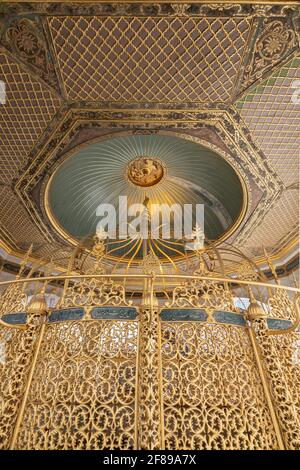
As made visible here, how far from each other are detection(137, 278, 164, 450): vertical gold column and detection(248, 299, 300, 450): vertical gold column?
1065mm

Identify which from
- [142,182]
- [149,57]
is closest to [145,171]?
[142,182]

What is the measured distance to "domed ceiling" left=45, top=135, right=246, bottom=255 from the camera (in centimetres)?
540

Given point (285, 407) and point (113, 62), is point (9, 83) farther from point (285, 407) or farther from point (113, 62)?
point (285, 407)

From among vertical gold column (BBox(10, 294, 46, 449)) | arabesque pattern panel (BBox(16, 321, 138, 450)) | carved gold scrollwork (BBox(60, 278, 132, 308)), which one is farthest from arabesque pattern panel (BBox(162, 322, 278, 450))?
Result: vertical gold column (BBox(10, 294, 46, 449))

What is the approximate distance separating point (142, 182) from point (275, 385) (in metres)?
4.47

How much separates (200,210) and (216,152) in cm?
185

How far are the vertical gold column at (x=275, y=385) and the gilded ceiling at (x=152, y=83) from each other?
280cm

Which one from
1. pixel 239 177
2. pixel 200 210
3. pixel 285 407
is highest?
pixel 200 210

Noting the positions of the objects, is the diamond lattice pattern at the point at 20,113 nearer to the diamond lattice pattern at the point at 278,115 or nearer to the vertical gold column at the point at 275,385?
the diamond lattice pattern at the point at 278,115

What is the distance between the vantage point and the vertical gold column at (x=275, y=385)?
250cm

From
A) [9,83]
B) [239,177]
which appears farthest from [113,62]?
[239,177]

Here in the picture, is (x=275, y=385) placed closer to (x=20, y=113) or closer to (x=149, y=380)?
(x=149, y=380)

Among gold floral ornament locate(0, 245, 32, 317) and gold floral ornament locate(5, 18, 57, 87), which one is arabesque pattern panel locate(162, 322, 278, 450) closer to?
gold floral ornament locate(0, 245, 32, 317)
